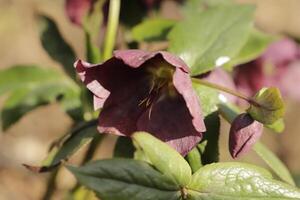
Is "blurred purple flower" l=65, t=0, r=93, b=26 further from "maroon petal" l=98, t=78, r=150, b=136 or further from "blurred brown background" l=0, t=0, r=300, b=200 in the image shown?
"blurred brown background" l=0, t=0, r=300, b=200

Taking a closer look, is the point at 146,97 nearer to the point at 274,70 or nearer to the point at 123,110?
the point at 123,110

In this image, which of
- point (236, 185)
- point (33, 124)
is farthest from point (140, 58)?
point (33, 124)

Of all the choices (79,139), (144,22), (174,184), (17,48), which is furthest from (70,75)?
(17,48)

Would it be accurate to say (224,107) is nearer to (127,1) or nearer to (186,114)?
(186,114)

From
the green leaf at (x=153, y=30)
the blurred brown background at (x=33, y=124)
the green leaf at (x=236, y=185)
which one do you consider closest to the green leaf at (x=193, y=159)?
the green leaf at (x=236, y=185)

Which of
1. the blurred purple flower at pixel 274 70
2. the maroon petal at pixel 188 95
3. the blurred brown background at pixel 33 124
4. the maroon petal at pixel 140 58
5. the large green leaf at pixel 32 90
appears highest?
the maroon petal at pixel 140 58

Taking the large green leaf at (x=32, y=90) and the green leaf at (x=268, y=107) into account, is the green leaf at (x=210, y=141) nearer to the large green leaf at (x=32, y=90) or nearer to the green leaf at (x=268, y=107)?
the green leaf at (x=268, y=107)

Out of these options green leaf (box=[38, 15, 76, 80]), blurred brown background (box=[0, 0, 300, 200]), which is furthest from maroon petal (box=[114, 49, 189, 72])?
blurred brown background (box=[0, 0, 300, 200])
